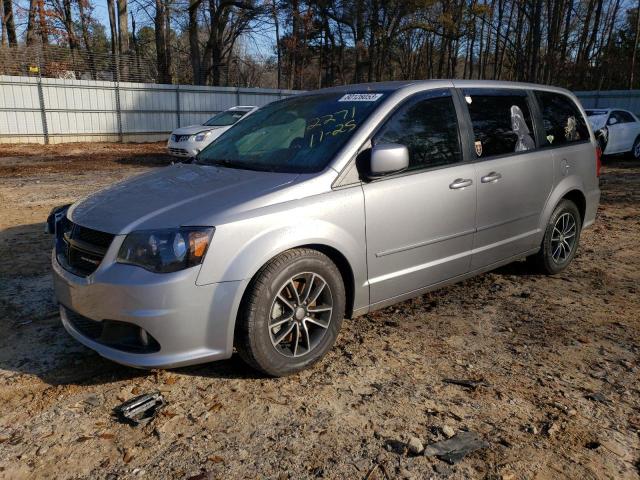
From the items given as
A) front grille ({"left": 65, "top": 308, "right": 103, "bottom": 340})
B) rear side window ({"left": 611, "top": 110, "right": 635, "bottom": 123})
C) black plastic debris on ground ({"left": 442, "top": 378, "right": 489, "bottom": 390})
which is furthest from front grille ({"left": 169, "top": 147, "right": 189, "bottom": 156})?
rear side window ({"left": 611, "top": 110, "right": 635, "bottom": 123})

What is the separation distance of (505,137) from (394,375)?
7.40ft

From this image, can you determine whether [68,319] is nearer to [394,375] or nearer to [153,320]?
[153,320]

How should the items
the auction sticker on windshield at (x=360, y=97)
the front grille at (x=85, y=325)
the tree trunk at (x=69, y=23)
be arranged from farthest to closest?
the tree trunk at (x=69, y=23)
the auction sticker on windshield at (x=360, y=97)
the front grille at (x=85, y=325)

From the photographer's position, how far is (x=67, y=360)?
132 inches

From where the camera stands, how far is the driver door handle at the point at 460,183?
12.4 feet

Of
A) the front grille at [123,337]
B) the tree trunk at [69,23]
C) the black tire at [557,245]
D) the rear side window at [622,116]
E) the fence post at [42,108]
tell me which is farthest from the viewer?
the tree trunk at [69,23]

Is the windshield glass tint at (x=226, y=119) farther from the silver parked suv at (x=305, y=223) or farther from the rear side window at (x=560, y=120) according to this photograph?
the rear side window at (x=560, y=120)

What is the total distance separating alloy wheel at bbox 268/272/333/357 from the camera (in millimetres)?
3047

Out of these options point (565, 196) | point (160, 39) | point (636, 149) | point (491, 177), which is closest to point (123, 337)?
point (491, 177)

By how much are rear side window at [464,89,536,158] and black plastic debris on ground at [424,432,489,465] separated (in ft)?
7.29

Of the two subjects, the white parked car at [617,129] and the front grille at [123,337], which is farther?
the white parked car at [617,129]

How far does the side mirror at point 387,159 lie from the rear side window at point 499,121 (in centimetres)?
105

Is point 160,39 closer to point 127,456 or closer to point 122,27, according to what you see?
point 122,27

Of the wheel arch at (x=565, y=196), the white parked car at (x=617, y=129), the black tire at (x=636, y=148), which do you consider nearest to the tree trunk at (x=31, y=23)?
the white parked car at (x=617, y=129)
